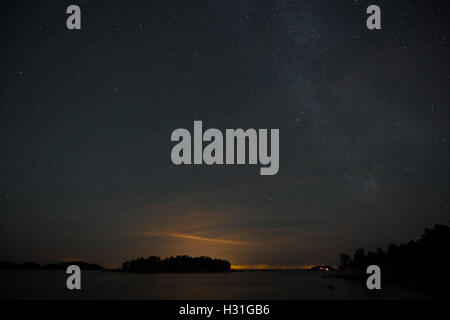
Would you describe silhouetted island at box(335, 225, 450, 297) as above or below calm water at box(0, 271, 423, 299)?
above

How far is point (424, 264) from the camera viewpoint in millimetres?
59031

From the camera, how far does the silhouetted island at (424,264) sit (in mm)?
48197

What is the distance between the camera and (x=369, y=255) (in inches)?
3821

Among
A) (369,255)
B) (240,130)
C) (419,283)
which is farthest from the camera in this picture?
(369,255)

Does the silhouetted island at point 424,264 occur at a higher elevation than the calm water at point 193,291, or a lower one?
higher

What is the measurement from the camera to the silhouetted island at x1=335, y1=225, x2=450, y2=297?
48.2 metres

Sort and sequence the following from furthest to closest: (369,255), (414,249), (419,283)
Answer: (369,255) < (414,249) < (419,283)

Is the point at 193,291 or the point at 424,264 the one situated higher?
the point at 424,264

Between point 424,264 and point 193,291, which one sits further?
point 193,291
